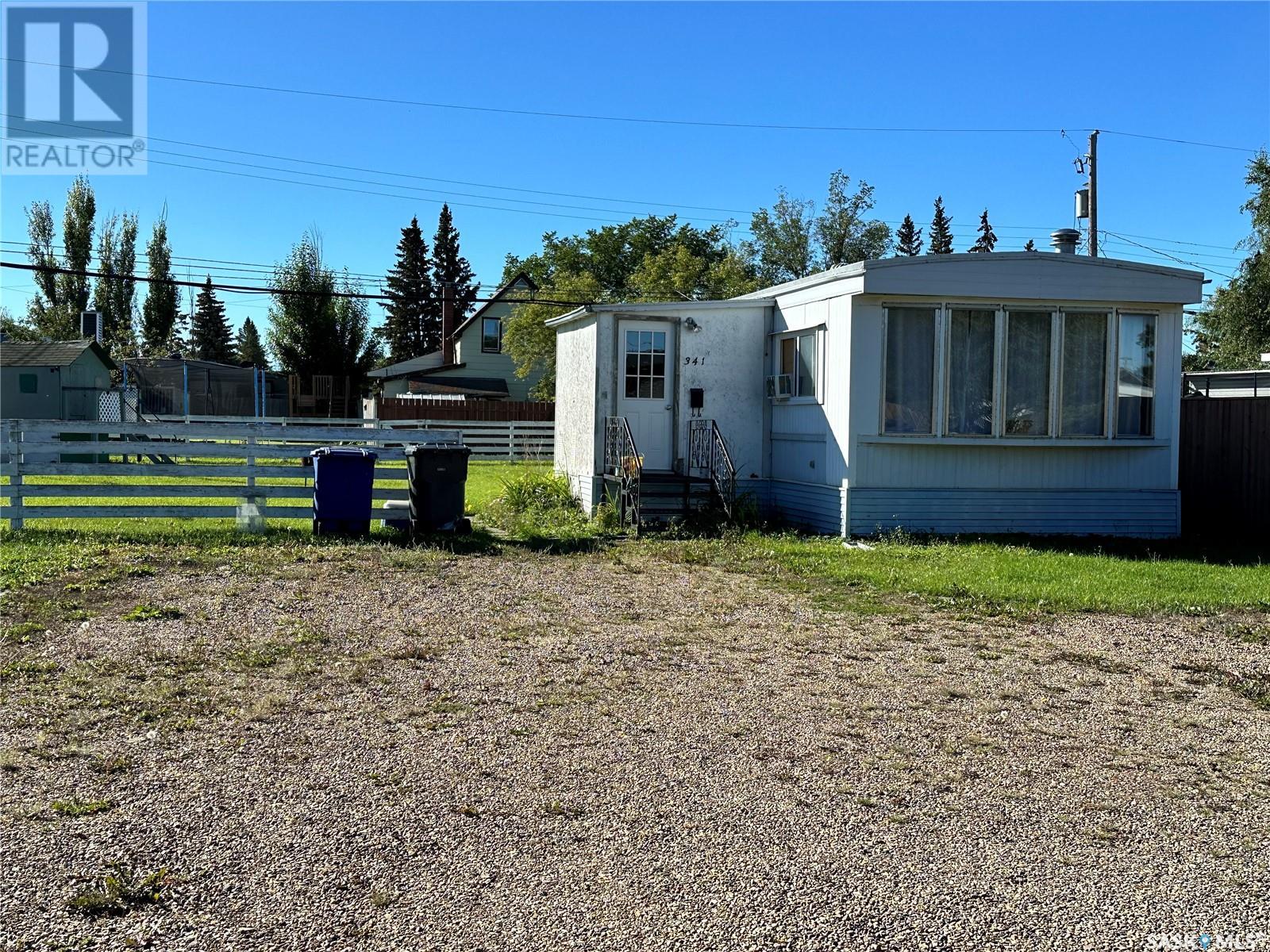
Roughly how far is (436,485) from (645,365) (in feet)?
12.8

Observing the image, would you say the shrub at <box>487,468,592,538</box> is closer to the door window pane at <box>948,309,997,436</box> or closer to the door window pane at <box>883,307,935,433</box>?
the door window pane at <box>883,307,935,433</box>

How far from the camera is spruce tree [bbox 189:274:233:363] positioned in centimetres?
7075

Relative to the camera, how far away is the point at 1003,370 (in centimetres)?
1317

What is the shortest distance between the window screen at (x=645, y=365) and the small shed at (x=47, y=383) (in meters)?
19.4

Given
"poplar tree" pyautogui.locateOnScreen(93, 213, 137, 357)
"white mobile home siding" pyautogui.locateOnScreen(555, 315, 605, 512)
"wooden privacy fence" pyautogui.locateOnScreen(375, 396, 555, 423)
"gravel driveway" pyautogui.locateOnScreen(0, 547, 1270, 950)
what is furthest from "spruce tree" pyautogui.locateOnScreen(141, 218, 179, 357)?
"gravel driveway" pyautogui.locateOnScreen(0, 547, 1270, 950)

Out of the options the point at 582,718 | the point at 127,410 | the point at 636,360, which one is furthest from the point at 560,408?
the point at 127,410

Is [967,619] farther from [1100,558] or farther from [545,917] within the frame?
[545,917]

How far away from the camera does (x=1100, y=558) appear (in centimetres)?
1165

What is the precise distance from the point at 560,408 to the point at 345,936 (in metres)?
14.3

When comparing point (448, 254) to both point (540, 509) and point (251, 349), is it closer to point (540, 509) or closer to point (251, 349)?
point (251, 349)

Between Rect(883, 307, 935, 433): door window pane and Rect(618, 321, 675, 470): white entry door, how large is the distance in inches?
125

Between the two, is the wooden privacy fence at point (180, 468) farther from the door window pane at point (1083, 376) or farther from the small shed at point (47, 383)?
the small shed at point (47, 383)

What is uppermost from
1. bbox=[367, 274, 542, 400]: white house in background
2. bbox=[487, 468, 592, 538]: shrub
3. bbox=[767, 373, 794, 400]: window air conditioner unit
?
bbox=[367, 274, 542, 400]: white house in background

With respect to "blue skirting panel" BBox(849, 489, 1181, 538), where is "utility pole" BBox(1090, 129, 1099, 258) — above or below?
above
